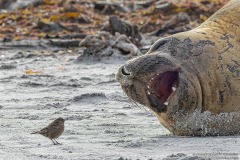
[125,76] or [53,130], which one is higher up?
[125,76]

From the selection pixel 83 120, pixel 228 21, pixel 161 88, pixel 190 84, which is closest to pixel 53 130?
pixel 161 88

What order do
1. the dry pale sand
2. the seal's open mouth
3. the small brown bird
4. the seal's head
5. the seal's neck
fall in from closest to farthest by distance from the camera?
1. the dry pale sand
2. the small brown bird
3. the seal's head
4. the seal's open mouth
5. the seal's neck

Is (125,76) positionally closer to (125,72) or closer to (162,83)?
(125,72)

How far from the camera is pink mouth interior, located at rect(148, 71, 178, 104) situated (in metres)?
6.01

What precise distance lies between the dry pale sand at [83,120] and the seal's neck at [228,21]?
35.7 inches

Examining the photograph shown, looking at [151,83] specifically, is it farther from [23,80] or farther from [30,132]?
[23,80]

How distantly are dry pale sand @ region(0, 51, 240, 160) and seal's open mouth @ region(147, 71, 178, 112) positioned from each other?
26cm

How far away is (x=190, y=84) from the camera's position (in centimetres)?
585

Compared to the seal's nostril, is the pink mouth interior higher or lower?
lower

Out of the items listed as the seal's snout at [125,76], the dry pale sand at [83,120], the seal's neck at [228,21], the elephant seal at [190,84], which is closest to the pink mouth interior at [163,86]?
the elephant seal at [190,84]

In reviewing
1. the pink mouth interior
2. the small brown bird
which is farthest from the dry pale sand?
the pink mouth interior

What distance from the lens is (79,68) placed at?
11.1m

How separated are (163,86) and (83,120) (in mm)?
1175

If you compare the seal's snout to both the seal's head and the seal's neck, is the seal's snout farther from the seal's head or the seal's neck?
the seal's neck
